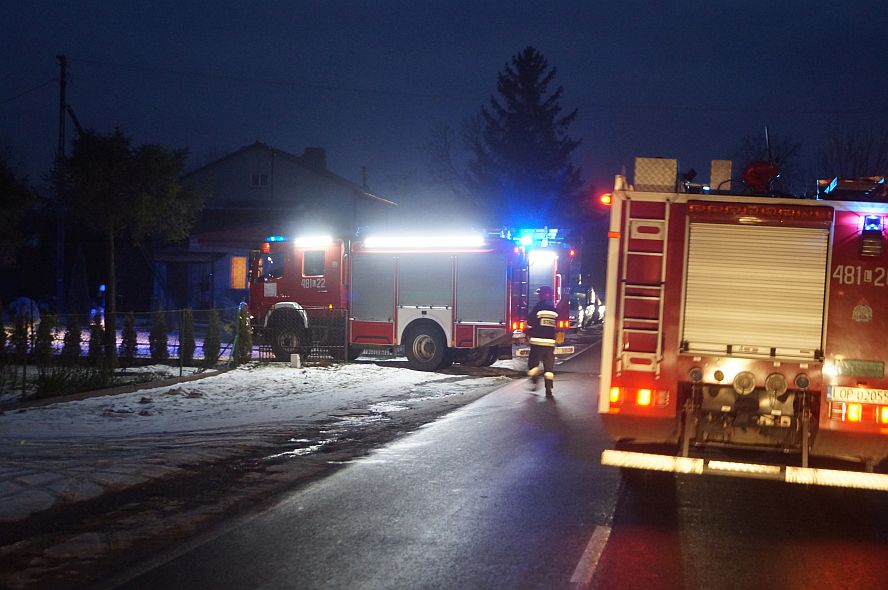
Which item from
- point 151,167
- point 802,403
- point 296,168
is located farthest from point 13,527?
point 296,168

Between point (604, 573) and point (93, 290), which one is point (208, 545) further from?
point (93, 290)

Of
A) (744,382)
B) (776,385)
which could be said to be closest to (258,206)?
(744,382)

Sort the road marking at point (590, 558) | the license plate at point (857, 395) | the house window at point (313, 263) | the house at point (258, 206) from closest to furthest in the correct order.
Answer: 1. the road marking at point (590, 558)
2. the license plate at point (857, 395)
3. the house window at point (313, 263)
4. the house at point (258, 206)

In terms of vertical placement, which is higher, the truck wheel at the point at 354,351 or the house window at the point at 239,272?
the house window at the point at 239,272

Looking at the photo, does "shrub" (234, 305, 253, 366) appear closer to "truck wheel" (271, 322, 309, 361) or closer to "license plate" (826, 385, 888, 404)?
"truck wheel" (271, 322, 309, 361)

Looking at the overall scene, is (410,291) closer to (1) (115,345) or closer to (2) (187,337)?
(2) (187,337)

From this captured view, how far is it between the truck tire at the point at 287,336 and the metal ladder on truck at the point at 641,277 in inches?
532

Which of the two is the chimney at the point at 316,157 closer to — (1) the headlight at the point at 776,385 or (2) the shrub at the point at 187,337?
(2) the shrub at the point at 187,337

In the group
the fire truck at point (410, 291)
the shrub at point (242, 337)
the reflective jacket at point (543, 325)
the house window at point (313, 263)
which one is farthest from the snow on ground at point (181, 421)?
the house window at point (313, 263)

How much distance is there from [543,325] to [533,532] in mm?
9019

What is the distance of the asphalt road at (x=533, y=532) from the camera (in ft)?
19.5

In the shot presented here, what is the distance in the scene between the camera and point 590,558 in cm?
634

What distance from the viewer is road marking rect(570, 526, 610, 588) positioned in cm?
585

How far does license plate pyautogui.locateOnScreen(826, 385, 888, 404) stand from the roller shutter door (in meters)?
0.33
